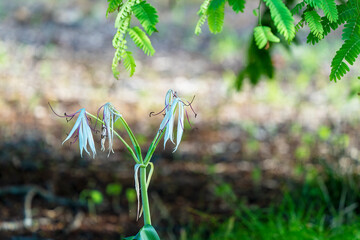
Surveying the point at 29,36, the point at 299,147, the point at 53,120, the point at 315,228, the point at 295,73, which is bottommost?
the point at 315,228

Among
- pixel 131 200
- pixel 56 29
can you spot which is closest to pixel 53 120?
pixel 131 200

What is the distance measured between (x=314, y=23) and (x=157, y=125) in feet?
11.9

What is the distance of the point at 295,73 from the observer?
256 inches

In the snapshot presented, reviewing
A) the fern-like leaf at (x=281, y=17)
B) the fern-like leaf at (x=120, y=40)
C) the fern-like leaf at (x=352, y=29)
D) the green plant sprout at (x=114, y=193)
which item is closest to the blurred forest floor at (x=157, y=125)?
the green plant sprout at (x=114, y=193)

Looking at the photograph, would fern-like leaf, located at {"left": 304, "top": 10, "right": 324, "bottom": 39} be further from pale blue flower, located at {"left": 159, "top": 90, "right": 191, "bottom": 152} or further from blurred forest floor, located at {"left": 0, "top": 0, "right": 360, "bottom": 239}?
blurred forest floor, located at {"left": 0, "top": 0, "right": 360, "bottom": 239}

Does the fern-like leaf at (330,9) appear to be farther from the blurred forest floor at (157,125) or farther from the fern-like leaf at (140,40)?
the blurred forest floor at (157,125)

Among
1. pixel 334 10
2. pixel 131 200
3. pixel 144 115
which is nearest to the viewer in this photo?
pixel 334 10

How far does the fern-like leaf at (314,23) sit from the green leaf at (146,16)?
0.41 metres

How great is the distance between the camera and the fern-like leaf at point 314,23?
135cm

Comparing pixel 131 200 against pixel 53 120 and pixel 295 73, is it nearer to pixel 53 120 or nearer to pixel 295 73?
pixel 53 120

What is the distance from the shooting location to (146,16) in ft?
4.36

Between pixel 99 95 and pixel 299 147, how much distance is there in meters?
2.12

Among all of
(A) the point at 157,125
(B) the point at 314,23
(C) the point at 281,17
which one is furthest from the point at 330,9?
(A) the point at 157,125

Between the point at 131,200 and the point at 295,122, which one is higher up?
the point at 295,122
